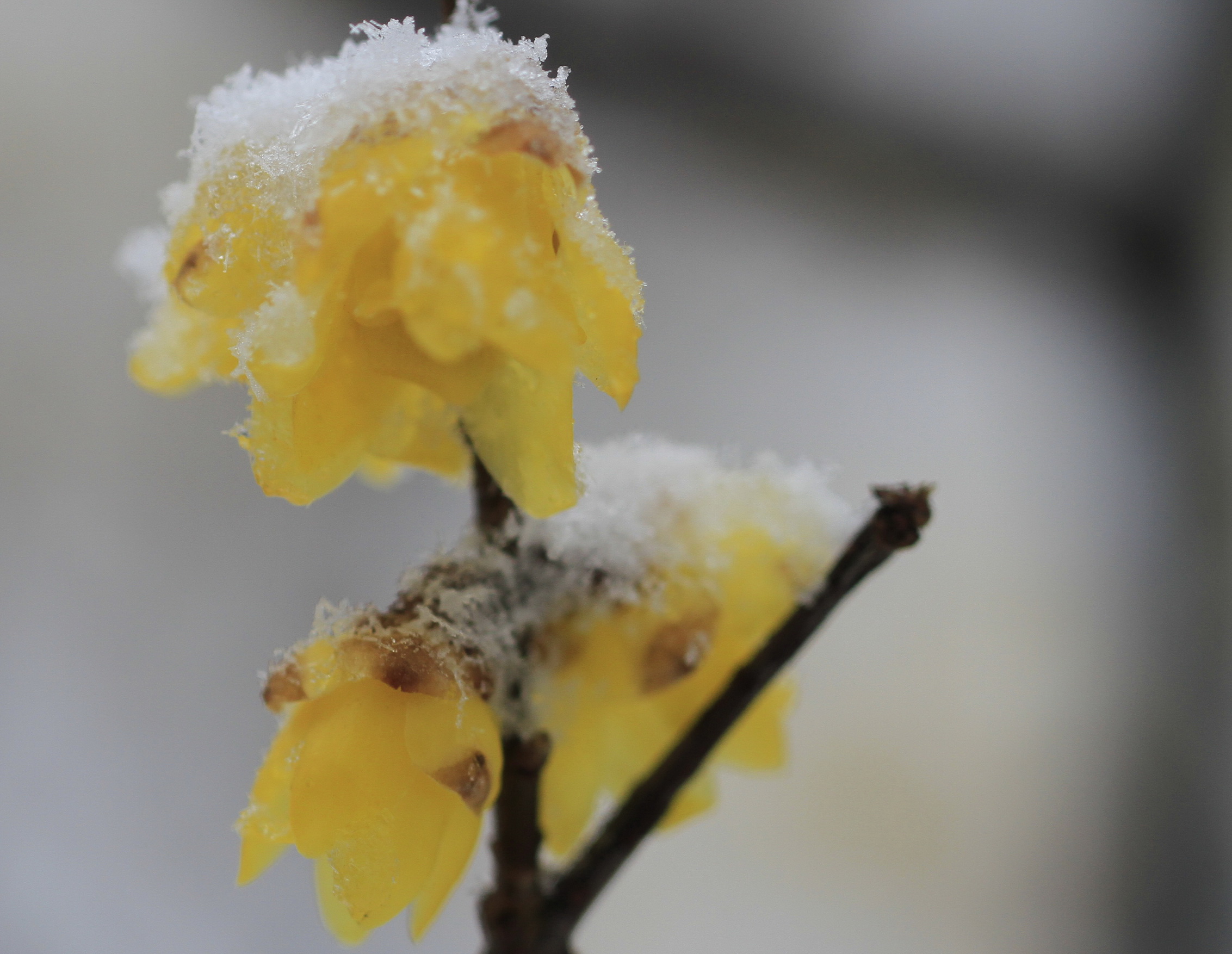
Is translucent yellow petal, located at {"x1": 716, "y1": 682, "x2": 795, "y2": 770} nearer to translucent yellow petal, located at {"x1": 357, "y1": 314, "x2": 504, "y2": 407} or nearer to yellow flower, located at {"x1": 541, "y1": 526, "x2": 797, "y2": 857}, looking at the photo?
yellow flower, located at {"x1": 541, "y1": 526, "x2": 797, "y2": 857}

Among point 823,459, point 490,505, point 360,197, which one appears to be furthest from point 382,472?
point 823,459

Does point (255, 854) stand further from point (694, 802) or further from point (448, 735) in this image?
point (694, 802)

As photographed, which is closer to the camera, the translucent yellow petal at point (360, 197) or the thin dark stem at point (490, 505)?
the translucent yellow petal at point (360, 197)

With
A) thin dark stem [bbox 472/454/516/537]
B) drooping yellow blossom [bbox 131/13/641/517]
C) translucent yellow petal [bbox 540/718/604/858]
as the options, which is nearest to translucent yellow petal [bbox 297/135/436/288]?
drooping yellow blossom [bbox 131/13/641/517]

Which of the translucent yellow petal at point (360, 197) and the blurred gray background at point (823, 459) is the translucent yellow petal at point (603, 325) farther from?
the blurred gray background at point (823, 459)

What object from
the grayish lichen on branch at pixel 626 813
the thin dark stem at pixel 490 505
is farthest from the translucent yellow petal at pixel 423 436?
the grayish lichen on branch at pixel 626 813
